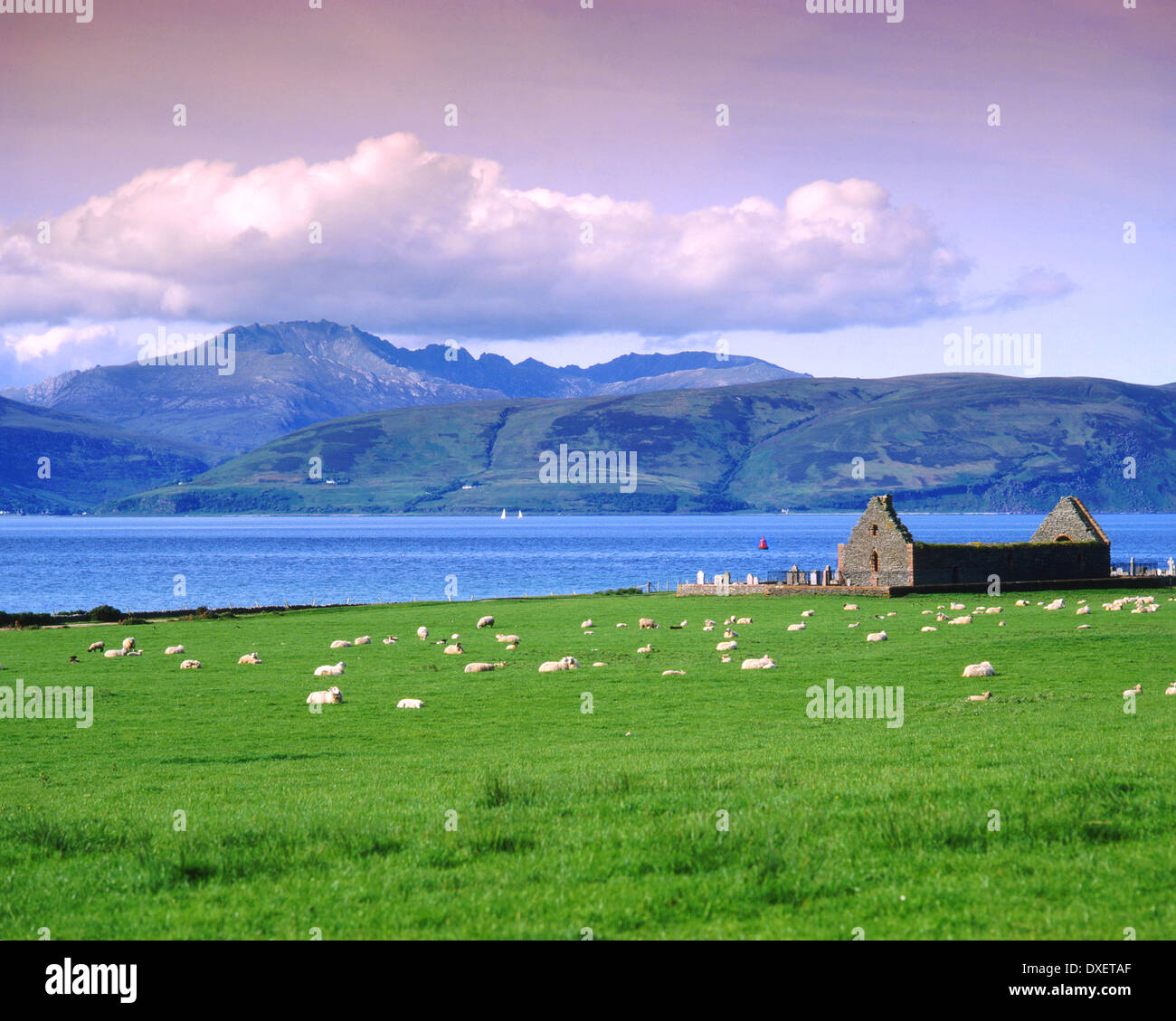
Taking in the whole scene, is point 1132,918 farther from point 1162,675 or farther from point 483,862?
point 1162,675

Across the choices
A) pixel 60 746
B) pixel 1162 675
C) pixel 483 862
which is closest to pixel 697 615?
pixel 1162 675

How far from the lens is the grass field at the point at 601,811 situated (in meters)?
9.41

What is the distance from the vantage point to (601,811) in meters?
13.3

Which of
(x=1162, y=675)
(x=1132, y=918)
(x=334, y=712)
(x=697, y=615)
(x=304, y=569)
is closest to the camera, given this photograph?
(x=1132, y=918)

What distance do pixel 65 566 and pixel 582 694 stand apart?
171m

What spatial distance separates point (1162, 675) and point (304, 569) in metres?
151

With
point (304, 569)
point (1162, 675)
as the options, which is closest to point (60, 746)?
point (1162, 675)

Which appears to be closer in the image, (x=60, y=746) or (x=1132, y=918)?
(x=1132, y=918)

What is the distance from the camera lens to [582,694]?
28609mm

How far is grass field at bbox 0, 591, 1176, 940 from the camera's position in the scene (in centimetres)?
941

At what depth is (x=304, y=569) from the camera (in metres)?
169

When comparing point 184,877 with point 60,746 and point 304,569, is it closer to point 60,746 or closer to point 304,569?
point 60,746

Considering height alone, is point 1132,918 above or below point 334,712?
above
